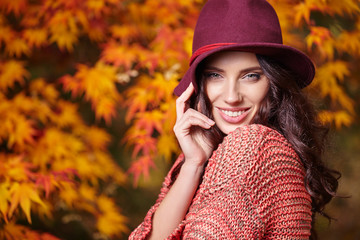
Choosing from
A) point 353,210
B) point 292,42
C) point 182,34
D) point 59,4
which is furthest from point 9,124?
point 353,210

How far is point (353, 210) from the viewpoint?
16.7 feet

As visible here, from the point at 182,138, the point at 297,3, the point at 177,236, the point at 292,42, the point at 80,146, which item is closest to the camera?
the point at 177,236

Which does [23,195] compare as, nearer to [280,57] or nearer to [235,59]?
[235,59]

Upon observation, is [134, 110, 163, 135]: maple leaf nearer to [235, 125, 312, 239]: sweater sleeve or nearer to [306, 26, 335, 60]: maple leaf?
[306, 26, 335, 60]: maple leaf

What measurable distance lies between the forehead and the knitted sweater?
13.2 inches

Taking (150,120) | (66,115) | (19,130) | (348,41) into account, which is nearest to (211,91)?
(150,120)

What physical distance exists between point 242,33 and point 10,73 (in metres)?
2.39

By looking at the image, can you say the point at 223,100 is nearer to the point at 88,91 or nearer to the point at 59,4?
the point at 88,91

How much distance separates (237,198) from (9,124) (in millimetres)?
2386

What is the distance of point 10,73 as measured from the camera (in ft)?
11.3

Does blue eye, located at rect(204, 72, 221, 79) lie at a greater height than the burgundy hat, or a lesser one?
lesser

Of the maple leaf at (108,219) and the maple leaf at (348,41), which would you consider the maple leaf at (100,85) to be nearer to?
the maple leaf at (108,219)

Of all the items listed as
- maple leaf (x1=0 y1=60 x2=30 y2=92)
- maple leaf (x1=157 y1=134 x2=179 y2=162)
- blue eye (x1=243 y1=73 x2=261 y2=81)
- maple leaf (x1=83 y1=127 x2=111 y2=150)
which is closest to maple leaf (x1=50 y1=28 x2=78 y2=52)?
maple leaf (x1=0 y1=60 x2=30 y2=92)

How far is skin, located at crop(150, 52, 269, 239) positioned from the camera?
172 centimetres
